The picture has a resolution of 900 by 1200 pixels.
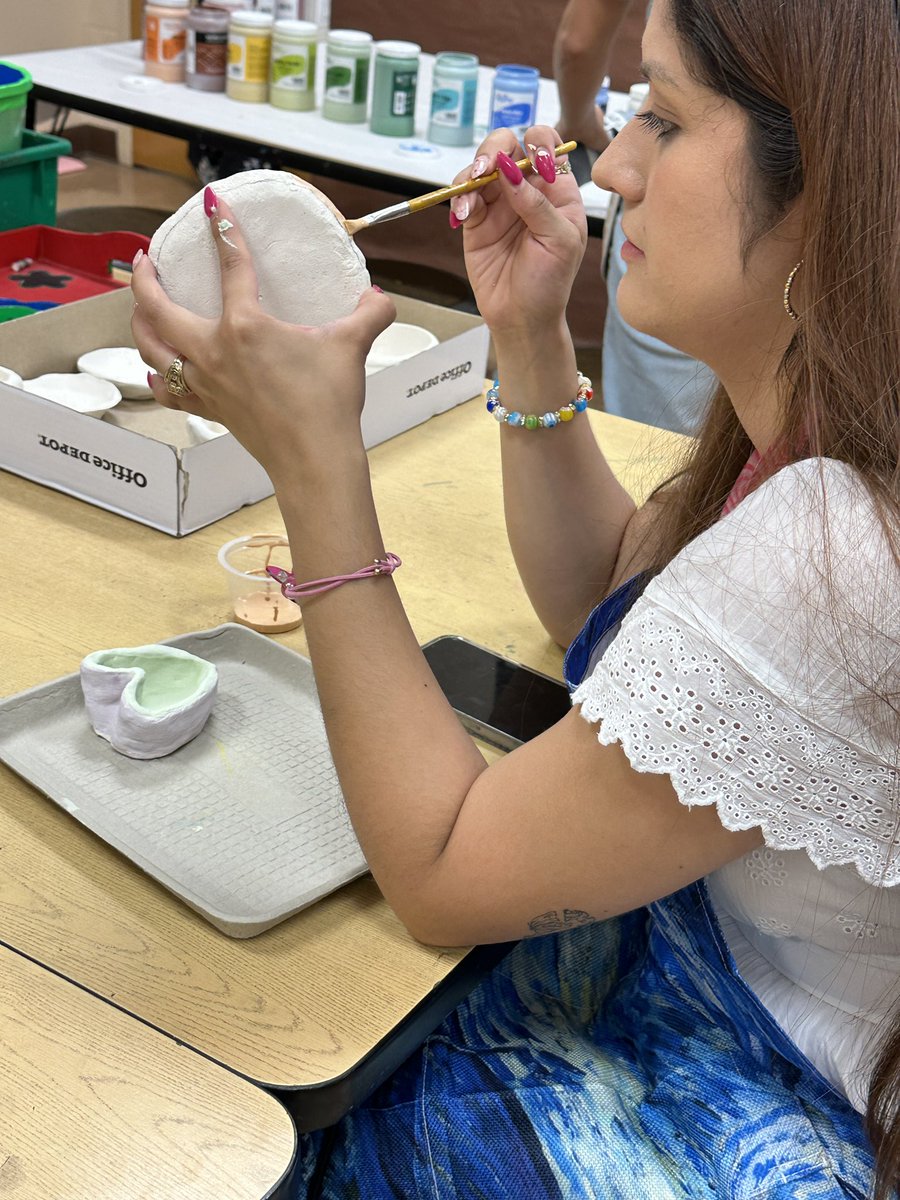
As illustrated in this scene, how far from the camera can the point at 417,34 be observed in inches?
167

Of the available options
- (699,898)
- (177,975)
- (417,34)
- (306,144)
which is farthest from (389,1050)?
(417,34)

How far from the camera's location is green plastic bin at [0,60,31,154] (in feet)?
5.81

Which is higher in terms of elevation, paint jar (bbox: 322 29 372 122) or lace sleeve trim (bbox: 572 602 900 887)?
paint jar (bbox: 322 29 372 122)

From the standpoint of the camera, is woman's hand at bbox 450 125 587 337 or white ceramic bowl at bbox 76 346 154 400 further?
white ceramic bowl at bbox 76 346 154 400

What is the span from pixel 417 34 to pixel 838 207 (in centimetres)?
392

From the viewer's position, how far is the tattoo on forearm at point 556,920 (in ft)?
2.70

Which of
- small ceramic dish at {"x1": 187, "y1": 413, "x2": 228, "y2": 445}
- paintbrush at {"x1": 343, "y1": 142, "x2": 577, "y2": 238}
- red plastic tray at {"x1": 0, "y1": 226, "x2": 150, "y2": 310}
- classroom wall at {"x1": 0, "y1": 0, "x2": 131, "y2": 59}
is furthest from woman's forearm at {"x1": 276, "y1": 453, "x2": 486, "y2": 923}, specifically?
classroom wall at {"x1": 0, "y1": 0, "x2": 131, "y2": 59}

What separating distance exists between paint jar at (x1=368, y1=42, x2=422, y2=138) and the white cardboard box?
4.27 ft

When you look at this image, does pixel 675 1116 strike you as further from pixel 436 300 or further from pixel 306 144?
pixel 436 300

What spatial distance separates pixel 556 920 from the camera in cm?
83

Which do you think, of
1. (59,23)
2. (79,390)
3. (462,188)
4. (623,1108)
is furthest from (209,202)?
(59,23)

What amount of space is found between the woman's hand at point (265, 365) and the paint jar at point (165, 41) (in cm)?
234

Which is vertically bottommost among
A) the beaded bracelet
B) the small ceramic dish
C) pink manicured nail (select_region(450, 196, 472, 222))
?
the small ceramic dish

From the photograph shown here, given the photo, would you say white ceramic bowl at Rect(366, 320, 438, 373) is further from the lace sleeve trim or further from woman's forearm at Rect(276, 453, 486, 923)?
the lace sleeve trim
